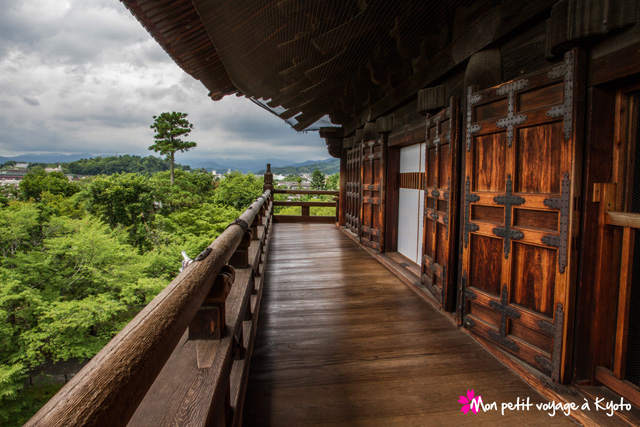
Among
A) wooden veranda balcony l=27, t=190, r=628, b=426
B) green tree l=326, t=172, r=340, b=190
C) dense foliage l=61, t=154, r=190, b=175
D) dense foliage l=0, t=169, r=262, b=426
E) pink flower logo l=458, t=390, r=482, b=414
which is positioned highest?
dense foliage l=61, t=154, r=190, b=175

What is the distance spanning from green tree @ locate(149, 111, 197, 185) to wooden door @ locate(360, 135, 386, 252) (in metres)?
33.6

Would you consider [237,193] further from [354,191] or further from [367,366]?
[367,366]

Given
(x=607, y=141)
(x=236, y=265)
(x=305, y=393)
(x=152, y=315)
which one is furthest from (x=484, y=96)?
(x=152, y=315)

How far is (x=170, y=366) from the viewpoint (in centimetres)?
103

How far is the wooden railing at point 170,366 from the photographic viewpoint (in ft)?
1.52

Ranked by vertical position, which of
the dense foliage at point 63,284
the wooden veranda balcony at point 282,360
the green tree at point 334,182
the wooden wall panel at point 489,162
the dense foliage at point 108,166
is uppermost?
the dense foliage at point 108,166

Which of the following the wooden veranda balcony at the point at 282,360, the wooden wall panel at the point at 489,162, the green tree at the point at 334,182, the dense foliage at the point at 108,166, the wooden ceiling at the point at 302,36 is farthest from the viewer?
the dense foliage at the point at 108,166

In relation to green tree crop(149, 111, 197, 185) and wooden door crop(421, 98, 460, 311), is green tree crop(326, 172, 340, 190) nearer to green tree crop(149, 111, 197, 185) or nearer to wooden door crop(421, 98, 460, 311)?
green tree crop(149, 111, 197, 185)

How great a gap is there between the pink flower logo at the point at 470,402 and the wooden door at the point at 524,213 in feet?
1.47

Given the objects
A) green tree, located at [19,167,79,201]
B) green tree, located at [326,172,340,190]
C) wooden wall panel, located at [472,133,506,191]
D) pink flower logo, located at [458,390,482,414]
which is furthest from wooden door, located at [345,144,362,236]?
green tree, located at [19,167,79,201]

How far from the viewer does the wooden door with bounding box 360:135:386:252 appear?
212 inches

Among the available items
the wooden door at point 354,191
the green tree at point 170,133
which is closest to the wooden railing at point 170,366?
the wooden door at point 354,191

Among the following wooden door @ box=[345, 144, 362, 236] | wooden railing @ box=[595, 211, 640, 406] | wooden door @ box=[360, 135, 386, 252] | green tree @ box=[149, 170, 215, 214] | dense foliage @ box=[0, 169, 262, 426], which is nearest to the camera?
wooden railing @ box=[595, 211, 640, 406]

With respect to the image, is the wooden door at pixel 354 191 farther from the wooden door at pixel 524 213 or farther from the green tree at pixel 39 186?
the green tree at pixel 39 186
